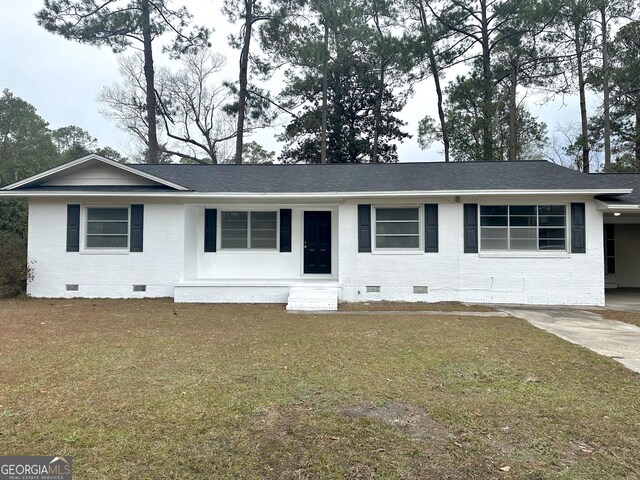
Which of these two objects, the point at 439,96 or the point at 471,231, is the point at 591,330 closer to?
the point at 471,231

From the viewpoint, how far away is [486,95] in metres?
19.5

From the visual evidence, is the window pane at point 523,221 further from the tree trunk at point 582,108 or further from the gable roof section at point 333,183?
the tree trunk at point 582,108

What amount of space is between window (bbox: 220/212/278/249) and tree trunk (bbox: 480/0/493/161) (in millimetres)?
13918

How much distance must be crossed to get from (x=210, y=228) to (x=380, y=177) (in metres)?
5.18

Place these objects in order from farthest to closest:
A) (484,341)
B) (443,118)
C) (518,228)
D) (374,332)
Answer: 1. (443,118)
2. (518,228)
3. (374,332)
4. (484,341)

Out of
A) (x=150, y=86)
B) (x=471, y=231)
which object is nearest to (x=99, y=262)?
(x=471, y=231)

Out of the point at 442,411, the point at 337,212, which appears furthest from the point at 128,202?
the point at 442,411

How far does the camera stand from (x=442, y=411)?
134 inches

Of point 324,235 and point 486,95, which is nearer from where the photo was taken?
point 324,235

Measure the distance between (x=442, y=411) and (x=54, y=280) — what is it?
10.8 m

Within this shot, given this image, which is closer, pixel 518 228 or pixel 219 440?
pixel 219 440

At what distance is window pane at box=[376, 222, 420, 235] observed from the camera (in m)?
10.1

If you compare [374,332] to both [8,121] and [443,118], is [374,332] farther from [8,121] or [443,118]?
[8,121]

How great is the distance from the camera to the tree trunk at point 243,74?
786 inches
